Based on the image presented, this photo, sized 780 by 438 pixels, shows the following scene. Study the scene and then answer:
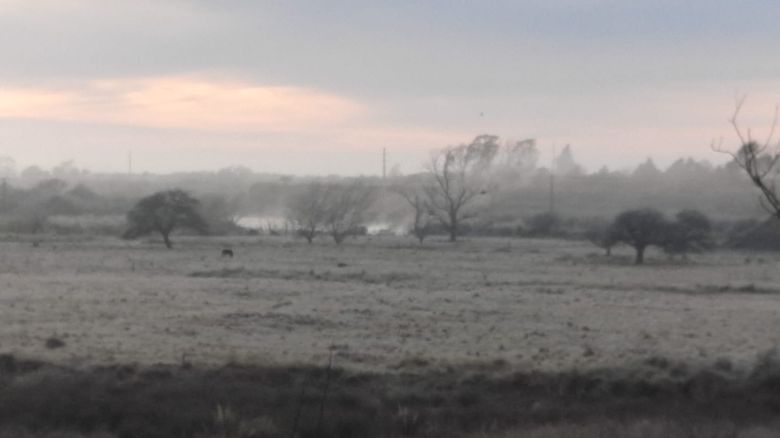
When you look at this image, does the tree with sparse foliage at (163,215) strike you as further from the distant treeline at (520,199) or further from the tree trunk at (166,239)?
the distant treeline at (520,199)

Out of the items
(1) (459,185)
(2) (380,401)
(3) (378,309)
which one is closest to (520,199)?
(1) (459,185)

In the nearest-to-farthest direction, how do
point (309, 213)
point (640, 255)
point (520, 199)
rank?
1. point (640, 255)
2. point (309, 213)
3. point (520, 199)

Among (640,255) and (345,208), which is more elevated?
(345,208)

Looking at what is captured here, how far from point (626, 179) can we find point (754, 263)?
357ft

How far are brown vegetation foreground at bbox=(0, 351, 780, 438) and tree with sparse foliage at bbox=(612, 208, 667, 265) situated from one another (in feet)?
170

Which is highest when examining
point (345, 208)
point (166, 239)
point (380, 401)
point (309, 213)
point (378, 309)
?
point (345, 208)

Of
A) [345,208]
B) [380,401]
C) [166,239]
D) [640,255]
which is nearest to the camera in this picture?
[380,401]

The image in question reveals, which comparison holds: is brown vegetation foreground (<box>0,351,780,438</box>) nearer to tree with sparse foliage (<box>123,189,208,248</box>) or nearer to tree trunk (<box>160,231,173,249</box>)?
tree trunk (<box>160,231,173,249</box>)

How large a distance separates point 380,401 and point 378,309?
17.5 meters

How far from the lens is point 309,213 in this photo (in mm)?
108188

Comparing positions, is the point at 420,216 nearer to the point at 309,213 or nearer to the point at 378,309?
the point at 309,213

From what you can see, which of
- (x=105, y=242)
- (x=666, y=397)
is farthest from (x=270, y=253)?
(x=666, y=397)

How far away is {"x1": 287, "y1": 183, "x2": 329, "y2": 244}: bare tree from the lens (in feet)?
339

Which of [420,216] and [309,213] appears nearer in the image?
[309,213]
